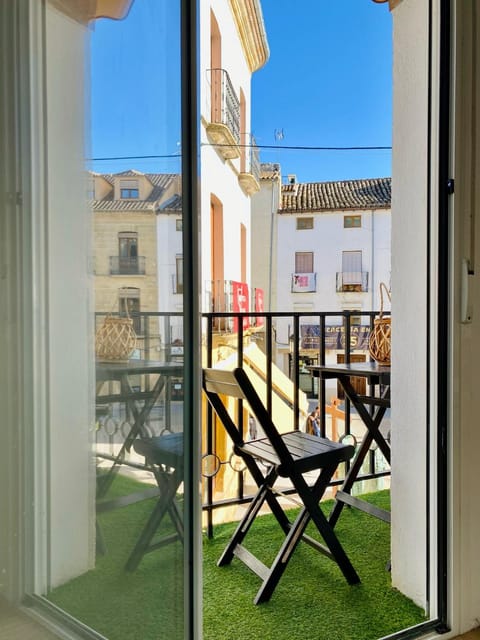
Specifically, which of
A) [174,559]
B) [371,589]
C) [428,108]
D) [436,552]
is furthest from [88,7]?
[371,589]

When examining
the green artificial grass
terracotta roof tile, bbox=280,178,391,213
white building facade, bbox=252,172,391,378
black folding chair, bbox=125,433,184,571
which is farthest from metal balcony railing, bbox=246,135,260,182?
black folding chair, bbox=125,433,184,571

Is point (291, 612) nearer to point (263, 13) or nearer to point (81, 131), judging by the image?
point (81, 131)

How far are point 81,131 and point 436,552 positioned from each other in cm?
150

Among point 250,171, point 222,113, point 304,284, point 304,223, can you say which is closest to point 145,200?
point 222,113

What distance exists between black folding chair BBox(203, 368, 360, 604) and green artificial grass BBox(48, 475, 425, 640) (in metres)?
0.07

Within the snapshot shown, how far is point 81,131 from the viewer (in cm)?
88

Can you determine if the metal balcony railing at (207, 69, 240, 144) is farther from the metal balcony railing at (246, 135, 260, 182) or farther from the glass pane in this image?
the glass pane

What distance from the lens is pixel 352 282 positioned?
10859 millimetres

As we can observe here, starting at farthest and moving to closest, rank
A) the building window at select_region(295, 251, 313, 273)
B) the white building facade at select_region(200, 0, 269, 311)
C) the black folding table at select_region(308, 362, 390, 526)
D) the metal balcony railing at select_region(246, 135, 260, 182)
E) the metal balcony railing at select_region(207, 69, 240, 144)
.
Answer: the building window at select_region(295, 251, 313, 273) → the metal balcony railing at select_region(246, 135, 260, 182) → the metal balcony railing at select_region(207, 69, 240, 144) → the white building facade at select_region(200, 0, 269, 311) → the black folding table at select_region(308, 362, 390, 526)

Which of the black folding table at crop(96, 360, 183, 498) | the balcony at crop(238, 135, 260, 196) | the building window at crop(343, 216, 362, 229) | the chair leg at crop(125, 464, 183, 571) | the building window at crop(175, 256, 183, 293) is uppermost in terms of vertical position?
the balcony at crop(238, 135, 260, 196)

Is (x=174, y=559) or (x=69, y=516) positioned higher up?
(x=69, y=516)

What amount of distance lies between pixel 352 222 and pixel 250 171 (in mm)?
3888

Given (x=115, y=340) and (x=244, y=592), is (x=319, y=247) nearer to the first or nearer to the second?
(x=244, y=592)

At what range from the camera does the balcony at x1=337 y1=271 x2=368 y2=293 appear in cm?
1081
